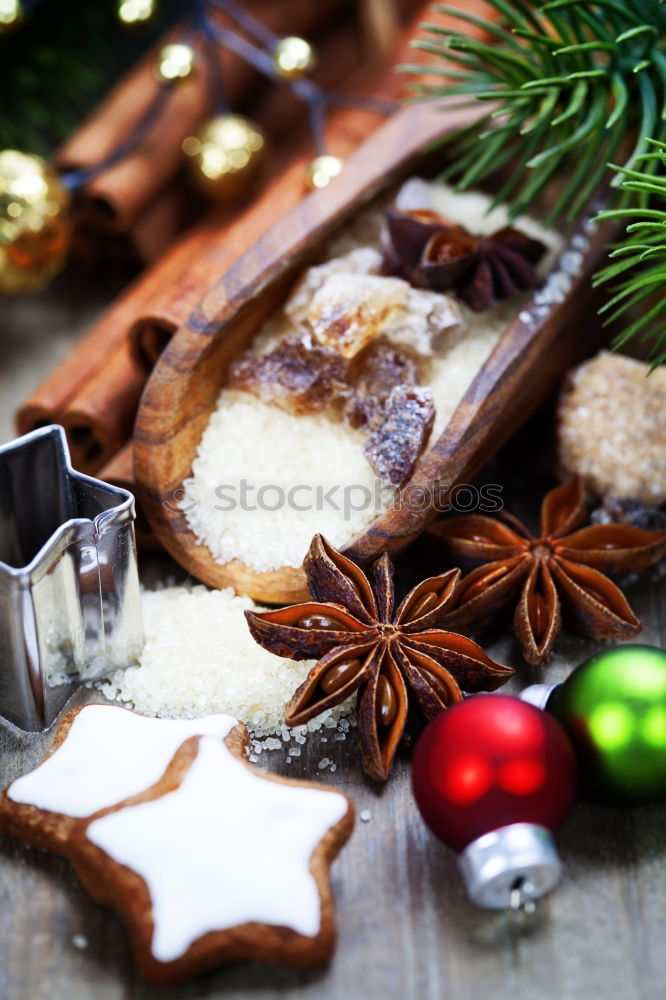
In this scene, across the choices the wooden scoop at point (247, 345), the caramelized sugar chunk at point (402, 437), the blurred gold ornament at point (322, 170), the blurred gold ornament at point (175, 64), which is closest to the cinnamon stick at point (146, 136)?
the blurred gold ornament at point (175, 64)

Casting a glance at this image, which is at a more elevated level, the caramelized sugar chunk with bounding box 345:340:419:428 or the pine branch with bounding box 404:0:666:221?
the pine branch with bounding box 404:0:666:221

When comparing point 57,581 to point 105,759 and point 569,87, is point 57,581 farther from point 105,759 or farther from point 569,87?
point 569,87

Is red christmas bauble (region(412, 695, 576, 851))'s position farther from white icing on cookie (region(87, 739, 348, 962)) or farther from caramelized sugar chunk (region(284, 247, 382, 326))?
caramelized sugar chunk (region(284, 247, 382, 326))

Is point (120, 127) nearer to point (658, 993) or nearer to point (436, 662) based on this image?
point (436, 662)

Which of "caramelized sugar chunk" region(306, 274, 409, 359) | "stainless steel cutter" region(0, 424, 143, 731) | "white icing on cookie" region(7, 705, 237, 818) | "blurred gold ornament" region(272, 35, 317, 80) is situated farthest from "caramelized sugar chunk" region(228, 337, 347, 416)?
"blurred gold ornament" region(272, 35, 317, 80)

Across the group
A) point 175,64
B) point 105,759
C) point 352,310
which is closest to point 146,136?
point 175,64

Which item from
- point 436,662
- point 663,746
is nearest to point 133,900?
point 436,662
